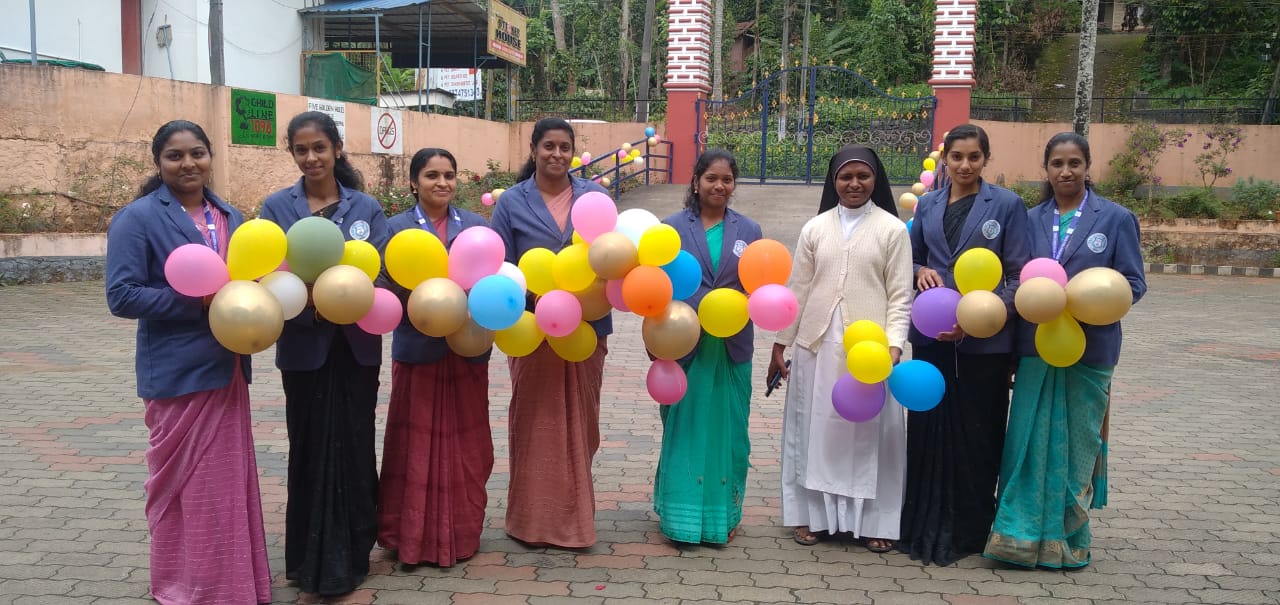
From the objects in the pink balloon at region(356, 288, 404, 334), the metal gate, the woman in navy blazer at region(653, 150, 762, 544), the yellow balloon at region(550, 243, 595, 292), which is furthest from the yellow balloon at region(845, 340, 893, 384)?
the metal gate

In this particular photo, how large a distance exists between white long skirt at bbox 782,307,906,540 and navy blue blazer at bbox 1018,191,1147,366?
651 millimetres

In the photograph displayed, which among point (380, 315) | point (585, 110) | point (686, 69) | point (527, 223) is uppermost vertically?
point (686, 69)

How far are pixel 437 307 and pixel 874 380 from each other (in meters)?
1.58

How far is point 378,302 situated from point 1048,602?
2.58m

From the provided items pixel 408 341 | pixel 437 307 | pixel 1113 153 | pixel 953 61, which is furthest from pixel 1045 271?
pixel 1113 153

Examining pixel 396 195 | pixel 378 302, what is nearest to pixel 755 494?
pixel 378 302

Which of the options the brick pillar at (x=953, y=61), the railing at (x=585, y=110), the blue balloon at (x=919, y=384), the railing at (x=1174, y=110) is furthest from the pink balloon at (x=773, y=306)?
A: the railing at (x=585, y=110)

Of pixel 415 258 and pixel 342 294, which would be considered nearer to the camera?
pixel 342 294

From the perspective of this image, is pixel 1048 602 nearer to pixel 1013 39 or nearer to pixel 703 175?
pixel 703 175

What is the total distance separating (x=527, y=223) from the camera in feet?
12.3

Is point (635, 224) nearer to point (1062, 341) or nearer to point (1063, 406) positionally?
point (1062, 341)

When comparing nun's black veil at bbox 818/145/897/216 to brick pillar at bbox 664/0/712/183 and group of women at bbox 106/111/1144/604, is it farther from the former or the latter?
brick pillar at bbox 664/0/712/183

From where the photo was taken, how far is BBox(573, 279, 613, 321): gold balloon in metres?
3.45

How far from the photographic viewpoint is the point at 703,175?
3.75 m
